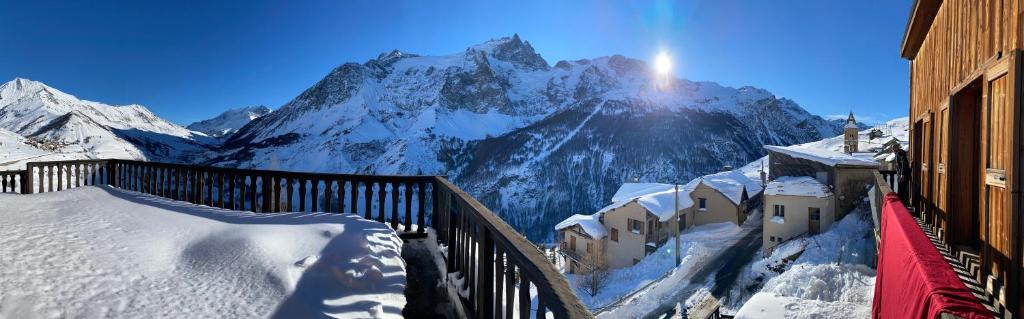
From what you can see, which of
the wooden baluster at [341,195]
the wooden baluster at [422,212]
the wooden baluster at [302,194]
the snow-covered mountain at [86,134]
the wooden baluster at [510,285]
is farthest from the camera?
the snow-covered mountain at [86,134]

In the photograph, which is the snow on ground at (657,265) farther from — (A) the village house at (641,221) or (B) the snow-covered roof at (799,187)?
(B) the snow-covered roof at (799,187)

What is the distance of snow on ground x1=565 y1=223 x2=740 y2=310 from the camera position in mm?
26188

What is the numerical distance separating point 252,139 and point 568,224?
177m

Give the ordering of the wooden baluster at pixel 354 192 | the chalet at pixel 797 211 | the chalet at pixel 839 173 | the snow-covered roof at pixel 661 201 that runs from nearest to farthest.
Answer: the wooden baluster at pixel 354 192
the chalet at pixel 797 211
the chalet at pixel 839 173
the snow-covered roof at pixel 661 201

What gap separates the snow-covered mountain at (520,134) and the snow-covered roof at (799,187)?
71.4m

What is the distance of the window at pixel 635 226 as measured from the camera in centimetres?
3005

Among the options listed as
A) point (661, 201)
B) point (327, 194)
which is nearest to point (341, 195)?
point (327, 194)

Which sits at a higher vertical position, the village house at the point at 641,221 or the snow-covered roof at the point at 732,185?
the snow-covered roof at the point at 732,185

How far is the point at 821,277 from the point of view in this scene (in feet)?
48.2

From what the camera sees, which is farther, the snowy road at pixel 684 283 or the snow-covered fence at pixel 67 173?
the snowy road at pixel 684 283

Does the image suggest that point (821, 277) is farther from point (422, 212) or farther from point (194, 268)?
point (194, 268)

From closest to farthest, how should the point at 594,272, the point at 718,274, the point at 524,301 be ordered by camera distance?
the point at 524,301 < the point at 718,274 < the point at 594,272

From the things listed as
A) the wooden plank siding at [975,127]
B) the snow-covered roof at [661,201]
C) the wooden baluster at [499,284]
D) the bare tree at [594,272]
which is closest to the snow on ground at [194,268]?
the wooden baluster at [499,284]

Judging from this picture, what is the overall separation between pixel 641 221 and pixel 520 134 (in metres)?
117
